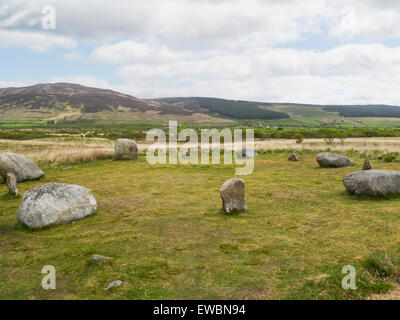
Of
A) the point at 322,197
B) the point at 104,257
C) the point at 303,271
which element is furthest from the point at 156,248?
the point at 322,197

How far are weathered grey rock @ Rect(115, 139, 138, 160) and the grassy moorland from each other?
13.8 meters

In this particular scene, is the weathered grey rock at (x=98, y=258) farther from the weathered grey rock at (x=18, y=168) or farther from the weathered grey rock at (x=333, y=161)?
the weathered grey rock at (x=333, y=161)

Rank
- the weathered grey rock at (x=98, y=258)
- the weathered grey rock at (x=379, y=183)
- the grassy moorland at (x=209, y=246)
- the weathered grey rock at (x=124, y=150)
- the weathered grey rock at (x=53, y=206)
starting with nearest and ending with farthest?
1. the grassy moorland at (x=209, y=246)
2. the weathered grey rock at (x=98, y=258)
3. the weathered grey rock at (x=53, y=206)
4. the weathered grey rock at (x=379, y=183)
5. the weathered grey rock at (x=124, y=150)

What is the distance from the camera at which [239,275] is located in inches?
293

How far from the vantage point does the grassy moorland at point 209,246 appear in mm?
6793

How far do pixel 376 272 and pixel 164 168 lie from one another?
67.2ft

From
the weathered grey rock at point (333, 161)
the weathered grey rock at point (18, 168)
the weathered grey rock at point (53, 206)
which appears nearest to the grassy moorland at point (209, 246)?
the weathered grey rock at point (53, 206)

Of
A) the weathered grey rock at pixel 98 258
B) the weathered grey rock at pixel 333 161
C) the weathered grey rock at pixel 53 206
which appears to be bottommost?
the weathered grey rock at pixel 98 258

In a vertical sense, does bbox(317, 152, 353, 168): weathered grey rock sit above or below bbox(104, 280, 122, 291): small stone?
above

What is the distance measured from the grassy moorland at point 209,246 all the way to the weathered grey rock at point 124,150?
1379 centimetres

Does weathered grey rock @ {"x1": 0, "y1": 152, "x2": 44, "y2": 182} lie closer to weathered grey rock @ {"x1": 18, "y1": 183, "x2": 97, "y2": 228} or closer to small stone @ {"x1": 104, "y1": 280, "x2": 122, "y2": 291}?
weathered grey rock @ {"x1": 18, "y1": 183, "x2": 97, "y2": 228}

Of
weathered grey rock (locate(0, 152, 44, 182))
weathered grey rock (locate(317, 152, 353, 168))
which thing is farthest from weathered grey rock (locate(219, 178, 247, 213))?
weathered grey rock (locate(0, 152, 44, 182))

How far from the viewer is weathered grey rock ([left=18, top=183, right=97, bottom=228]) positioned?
1148cm
